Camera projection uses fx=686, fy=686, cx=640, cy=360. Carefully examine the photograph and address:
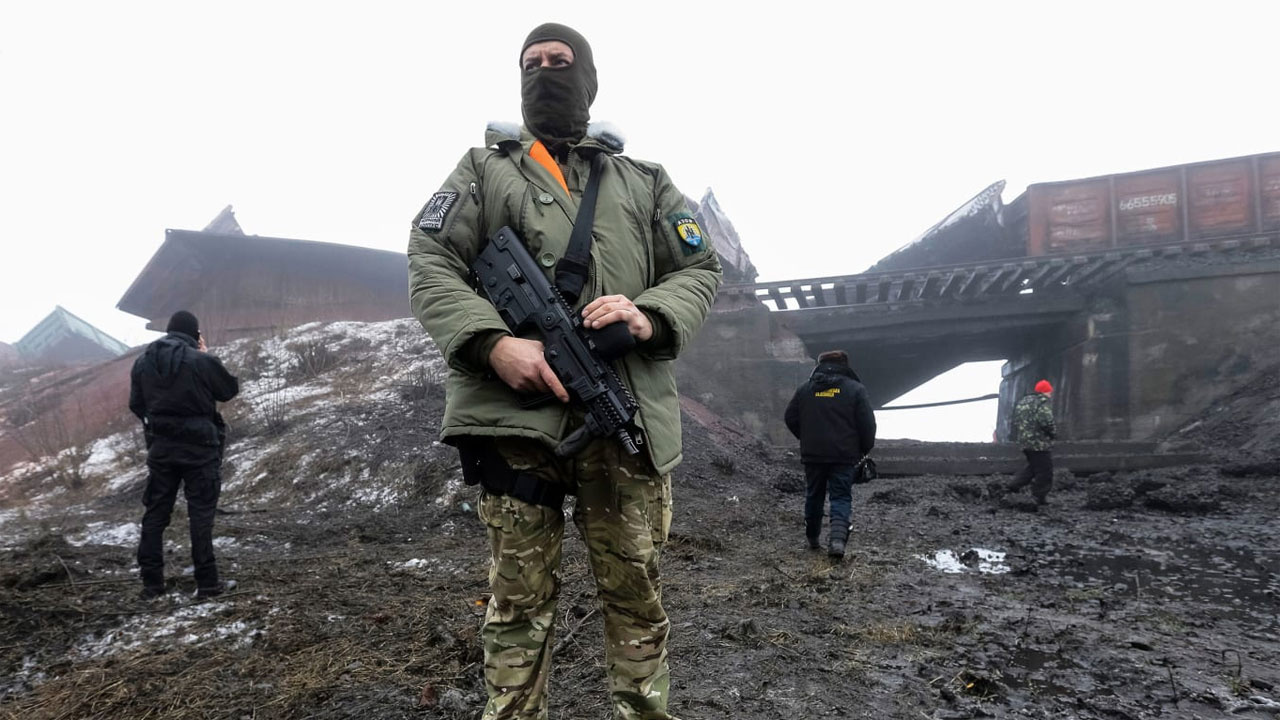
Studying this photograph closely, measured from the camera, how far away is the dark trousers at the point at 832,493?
17.4ft

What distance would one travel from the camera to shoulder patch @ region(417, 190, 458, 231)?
5.24 feet

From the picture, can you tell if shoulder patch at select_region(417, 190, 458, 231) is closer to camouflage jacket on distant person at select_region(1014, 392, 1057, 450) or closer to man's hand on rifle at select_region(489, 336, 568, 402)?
man's hand on rifle at select_region(489, 336, 568, 402)

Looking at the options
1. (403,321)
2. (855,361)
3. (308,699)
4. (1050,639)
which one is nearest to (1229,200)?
(855,361)

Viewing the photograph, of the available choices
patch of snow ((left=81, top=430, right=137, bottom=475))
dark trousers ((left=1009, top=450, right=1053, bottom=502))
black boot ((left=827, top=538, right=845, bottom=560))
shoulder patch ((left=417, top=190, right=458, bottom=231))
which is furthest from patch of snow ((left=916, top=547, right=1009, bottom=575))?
patch of snow ((left=81, top=430, right=137, bottom=475))

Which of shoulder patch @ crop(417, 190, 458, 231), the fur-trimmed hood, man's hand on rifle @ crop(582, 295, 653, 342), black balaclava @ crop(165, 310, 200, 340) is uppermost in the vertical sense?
the fur-trimmed hood

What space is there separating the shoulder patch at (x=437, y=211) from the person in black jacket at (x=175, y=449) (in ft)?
11.0

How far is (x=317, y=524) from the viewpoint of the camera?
659 cm

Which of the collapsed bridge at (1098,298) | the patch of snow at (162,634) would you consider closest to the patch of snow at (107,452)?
the patch of snow at (162,634)

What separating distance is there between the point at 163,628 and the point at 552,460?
10.8ft

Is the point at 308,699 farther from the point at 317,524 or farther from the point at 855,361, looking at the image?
the point at 855,361

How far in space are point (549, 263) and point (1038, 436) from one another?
7.65 m

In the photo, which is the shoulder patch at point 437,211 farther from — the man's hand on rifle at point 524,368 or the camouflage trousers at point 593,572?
the camouflage trousers at point 593,572

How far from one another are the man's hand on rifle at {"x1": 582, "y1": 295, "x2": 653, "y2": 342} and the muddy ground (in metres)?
1.41

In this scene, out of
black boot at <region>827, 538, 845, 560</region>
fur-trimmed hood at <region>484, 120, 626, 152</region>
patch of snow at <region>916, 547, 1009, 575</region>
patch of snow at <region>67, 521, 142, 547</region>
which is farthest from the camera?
patch of snow at <region>67, 521, 142, 547</region>
